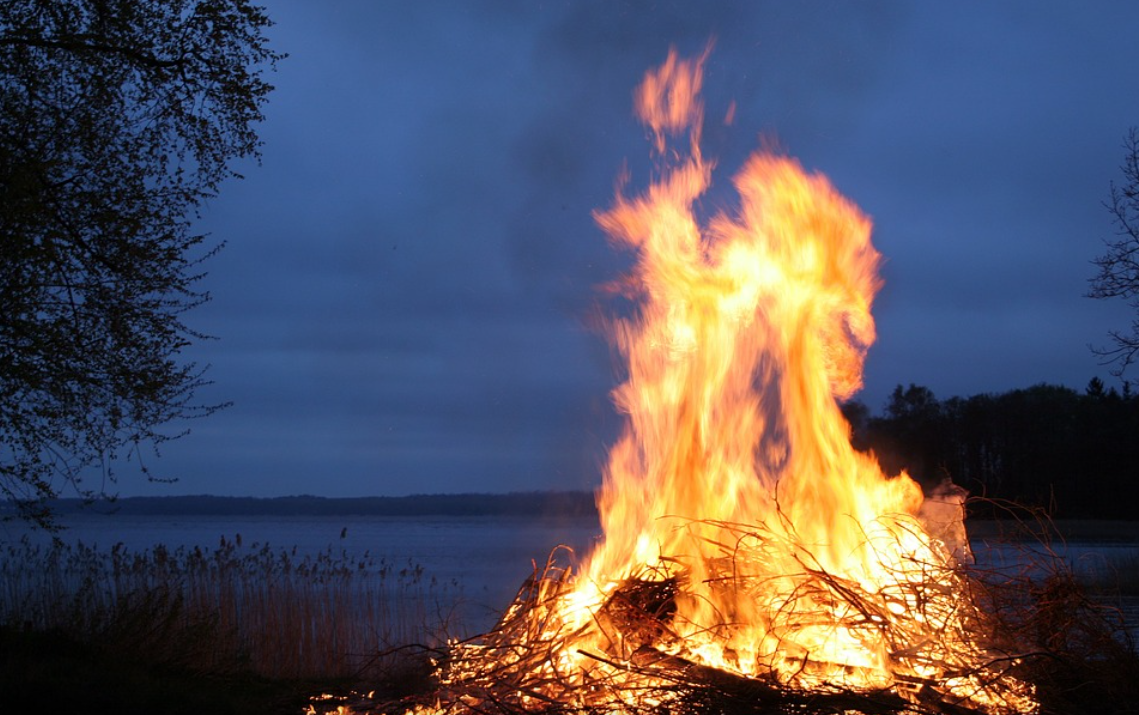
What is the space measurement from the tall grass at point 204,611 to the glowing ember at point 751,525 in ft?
11.2

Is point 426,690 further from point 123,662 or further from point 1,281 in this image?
point 1,281

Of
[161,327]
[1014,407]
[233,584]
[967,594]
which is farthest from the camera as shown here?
[1014,407]

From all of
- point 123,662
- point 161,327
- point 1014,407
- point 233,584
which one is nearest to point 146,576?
point 233,584

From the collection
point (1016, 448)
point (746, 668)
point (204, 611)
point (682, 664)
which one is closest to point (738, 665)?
point (746, 668)

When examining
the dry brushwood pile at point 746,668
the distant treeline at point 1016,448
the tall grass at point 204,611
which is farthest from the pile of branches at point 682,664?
the distant treeline at point 1016,448

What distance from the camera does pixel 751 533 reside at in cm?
529

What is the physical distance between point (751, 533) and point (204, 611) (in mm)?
7491

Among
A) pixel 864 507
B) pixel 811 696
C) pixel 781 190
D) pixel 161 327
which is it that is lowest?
pixel 811 696

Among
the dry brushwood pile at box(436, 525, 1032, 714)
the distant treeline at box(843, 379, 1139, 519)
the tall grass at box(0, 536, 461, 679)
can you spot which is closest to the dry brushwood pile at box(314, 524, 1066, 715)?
the dry brushwood pile at box(436, 525, 1032, 714)

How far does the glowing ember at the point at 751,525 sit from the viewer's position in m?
4.71

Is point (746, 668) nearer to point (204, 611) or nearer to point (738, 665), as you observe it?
point (738, 665)

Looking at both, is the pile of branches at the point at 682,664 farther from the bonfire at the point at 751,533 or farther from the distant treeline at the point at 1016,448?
the distant treeline at the point at 1016,448

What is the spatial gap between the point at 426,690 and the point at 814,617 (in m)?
2.21

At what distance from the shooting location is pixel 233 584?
11133mm
